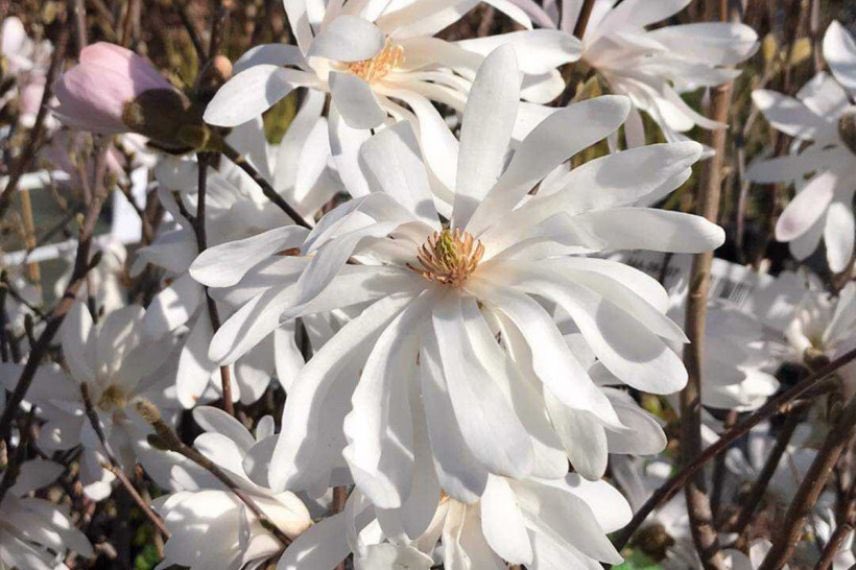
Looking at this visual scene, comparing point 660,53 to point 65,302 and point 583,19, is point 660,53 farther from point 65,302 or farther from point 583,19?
point 65,302

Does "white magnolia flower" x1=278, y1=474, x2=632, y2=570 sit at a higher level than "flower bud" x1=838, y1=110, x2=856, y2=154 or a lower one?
lower

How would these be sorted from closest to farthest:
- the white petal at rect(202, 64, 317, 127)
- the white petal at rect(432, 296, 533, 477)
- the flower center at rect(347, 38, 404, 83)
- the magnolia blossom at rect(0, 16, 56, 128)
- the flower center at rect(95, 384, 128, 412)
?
A: 1. the white petal at rect(432, 296, 533, 477)
2. the white petal at rect(202, 64, 317, 127)
3. the flower center at rect(347, 38, 404, 83)
4. the flower center at rect(95, 384, 128, 412)
5. the magnolia blossom at rect(0, 16, 56, 128)

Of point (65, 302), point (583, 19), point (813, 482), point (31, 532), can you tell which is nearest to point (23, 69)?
point (65, 302)

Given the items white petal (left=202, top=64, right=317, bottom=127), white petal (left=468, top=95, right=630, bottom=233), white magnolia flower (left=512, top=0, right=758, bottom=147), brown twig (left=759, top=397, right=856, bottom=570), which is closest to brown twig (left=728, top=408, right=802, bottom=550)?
brown twig (left=759, top=397, right=856, bottom=570)

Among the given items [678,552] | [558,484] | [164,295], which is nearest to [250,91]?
[164,295]

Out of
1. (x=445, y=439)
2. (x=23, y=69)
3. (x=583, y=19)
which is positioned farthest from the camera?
(x=23, y=69)

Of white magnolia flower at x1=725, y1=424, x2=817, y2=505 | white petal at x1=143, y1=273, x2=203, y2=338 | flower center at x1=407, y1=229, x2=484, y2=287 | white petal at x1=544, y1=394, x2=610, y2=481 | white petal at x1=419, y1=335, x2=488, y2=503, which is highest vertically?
flower center at x1=407, y1=229, x2=484, y2=287

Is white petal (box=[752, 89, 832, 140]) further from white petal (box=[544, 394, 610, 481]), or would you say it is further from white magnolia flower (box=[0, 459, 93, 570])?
white magnolia flower (box=[0, 459, 93, 570])

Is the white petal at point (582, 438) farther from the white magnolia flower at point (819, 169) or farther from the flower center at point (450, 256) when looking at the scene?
the white magnolia flower at point (819, 169)
